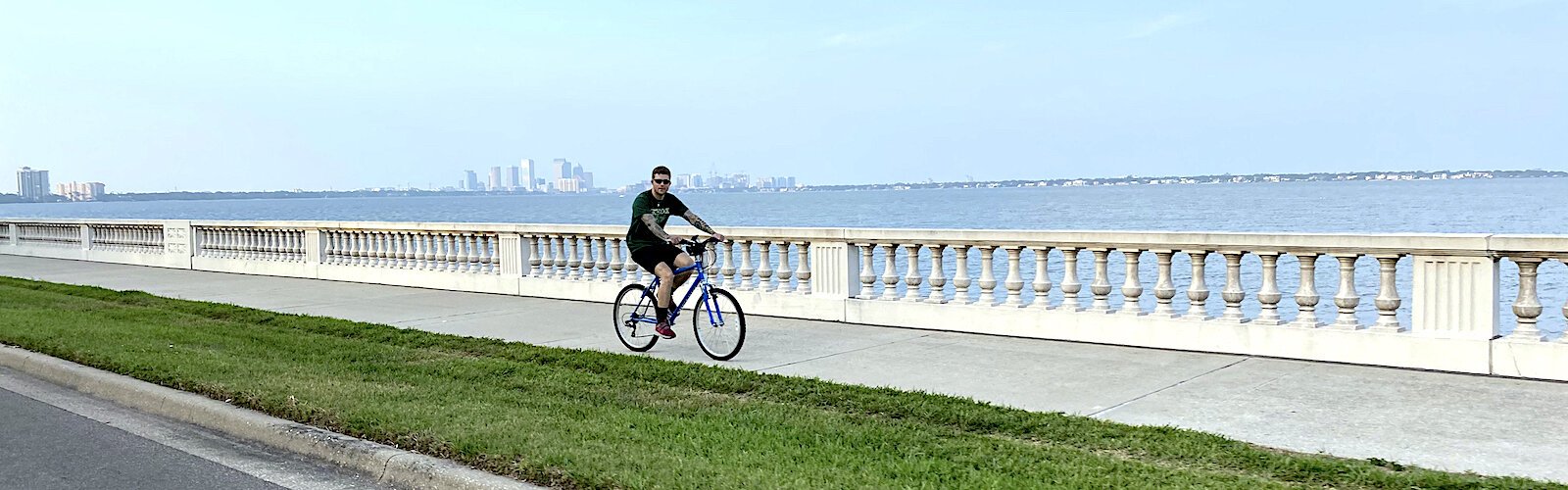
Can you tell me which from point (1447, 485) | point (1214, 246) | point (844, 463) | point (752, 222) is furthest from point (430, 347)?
point (752, 222)

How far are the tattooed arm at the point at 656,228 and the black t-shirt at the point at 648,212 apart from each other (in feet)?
0.14

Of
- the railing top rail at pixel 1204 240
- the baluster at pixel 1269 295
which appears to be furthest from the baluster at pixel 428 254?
the baluster at pixel 1269 295

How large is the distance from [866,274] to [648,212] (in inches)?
117

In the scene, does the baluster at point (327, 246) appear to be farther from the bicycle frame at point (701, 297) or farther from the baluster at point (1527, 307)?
the baluster at point (1527, 307)

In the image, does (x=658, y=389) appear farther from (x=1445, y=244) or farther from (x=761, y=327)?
(x=1445, y=244)

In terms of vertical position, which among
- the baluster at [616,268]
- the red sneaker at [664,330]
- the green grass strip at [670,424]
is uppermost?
the baluster at [616,268]

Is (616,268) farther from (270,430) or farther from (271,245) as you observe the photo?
(271,245)

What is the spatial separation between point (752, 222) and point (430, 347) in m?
87.5

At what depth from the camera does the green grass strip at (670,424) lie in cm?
546

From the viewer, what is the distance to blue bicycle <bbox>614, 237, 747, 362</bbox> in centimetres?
967

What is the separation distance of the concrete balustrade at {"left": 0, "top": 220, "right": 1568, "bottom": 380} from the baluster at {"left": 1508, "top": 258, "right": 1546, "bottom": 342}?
1 cm

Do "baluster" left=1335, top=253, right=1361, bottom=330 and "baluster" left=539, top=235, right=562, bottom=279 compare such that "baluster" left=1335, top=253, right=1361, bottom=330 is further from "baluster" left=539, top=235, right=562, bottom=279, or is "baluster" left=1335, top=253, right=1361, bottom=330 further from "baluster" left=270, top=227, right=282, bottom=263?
"baluster" left=270, top=227, right=282, bottom=263

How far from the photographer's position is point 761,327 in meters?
11.8

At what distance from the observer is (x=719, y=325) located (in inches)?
381
